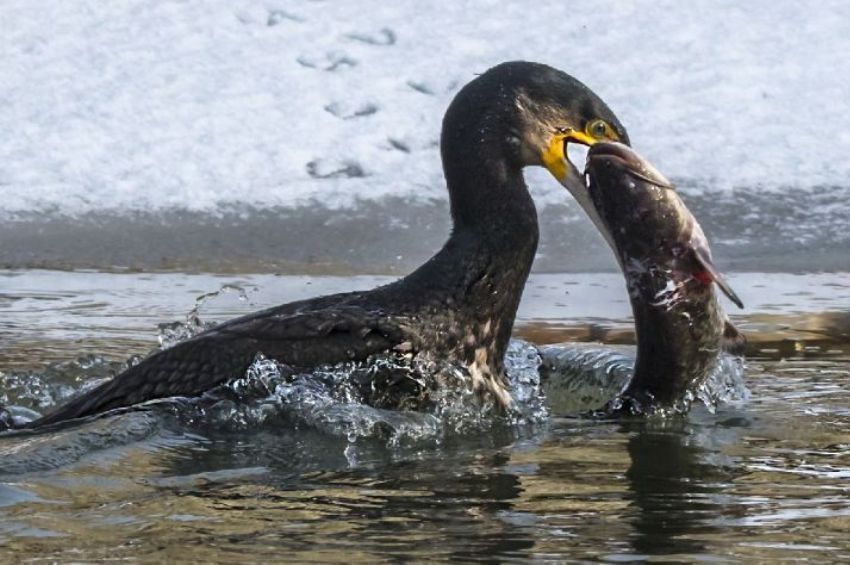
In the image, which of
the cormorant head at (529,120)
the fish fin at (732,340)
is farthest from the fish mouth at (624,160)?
the fish fin at (732,340)

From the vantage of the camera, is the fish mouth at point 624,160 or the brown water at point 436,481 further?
the fish mouth at point 624,160

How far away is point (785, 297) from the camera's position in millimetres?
8219

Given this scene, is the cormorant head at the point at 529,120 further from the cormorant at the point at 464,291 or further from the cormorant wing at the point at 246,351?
the cormorant wing at the point at 246,351

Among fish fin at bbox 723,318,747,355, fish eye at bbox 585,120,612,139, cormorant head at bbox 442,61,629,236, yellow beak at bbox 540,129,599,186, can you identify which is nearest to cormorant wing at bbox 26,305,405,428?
cormorant head at bbox 442,61,629,236

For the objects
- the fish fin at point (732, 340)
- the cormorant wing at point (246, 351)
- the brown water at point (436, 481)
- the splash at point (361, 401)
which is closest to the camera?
the brown water at point (436, 481)

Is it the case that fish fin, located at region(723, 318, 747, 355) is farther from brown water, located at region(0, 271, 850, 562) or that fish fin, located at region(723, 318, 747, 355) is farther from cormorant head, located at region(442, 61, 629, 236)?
cormorant head, located at region(442, 61, 629, 236)

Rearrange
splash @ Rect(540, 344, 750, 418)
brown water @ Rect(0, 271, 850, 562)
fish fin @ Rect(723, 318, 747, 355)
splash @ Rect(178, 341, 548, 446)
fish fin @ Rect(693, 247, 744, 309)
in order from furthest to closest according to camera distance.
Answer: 1. fish fin @ Rect(723, 318, 747, 355)
2. splash @ Rect(540, 344, 750, 418)
3. fish fin @ Rect(693, 247, 744, 309)
4. splash @ Rect(178, 341, 548, 446)
5. brown water @ Rect(0, 271, 850, 562)

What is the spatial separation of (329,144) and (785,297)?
3.29m

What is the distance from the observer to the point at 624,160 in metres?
5.75

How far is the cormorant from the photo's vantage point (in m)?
5.58

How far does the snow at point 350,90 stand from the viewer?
10.3 metres

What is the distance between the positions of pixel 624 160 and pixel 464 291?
1.98 feet

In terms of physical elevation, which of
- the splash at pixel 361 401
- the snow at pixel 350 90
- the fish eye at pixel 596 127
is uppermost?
the snow at pixel 350 90

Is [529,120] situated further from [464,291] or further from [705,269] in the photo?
[705,269]
